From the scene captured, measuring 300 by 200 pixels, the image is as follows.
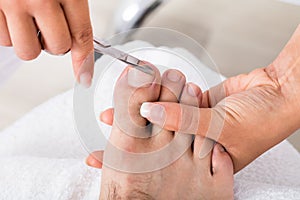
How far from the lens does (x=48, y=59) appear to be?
1.34 meters

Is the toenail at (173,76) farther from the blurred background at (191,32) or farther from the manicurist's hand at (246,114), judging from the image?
the blurred background at (191,32)

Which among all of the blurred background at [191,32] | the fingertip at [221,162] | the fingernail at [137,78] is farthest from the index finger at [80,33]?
the blurred background at [191,32]

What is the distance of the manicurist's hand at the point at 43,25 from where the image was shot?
56 centimetres

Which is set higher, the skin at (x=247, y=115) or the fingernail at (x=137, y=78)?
the fingernail at (x=137, y=78)

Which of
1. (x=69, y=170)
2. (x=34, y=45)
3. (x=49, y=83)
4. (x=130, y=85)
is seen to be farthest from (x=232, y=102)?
(x=49, y=83)

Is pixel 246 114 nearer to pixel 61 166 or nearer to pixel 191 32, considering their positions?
pixel 61 166

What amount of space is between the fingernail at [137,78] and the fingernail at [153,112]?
1.2 inches

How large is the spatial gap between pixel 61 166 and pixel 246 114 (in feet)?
0.95

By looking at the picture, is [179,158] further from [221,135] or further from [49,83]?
[49,83]

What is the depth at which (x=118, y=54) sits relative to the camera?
709mm

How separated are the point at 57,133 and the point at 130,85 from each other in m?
0.22

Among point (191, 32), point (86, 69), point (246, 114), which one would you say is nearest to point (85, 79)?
point (86, 69)

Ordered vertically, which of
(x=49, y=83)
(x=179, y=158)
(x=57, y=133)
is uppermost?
(x=179, y=158)

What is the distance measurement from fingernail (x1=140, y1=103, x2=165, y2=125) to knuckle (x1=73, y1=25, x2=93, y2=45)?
0.20 meters
